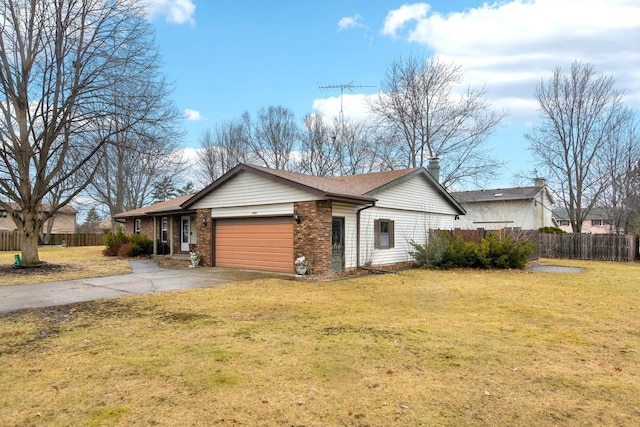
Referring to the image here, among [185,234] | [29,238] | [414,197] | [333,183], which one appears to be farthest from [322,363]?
[185,234]

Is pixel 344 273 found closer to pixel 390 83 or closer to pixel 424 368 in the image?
pixel 424 368

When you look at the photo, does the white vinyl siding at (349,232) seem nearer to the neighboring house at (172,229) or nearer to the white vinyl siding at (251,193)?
the white vinyl siding at (251,193)

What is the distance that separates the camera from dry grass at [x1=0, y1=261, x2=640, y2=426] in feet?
11.4

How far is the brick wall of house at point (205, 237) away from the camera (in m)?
16.3

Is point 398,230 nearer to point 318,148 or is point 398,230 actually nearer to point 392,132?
point 392,132

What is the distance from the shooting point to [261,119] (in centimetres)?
3578

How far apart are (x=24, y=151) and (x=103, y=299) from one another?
9.64 m

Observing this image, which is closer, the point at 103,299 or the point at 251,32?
the point at 103,299

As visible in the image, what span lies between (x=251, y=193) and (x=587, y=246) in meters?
17.5

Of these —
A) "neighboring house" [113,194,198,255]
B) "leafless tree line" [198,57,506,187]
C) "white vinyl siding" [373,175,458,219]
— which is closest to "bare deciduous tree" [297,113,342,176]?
"leafless tree line" [198,57,506,187]

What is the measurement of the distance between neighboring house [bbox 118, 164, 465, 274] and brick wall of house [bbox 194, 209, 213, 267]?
0.04 m

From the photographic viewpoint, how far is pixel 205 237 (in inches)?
647

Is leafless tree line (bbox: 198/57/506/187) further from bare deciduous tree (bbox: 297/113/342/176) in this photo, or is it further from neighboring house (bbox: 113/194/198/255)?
neighboring house (bbox: 113/194/198/255)

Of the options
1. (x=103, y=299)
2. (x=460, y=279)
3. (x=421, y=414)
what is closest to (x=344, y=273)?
(x=460, y=279)
